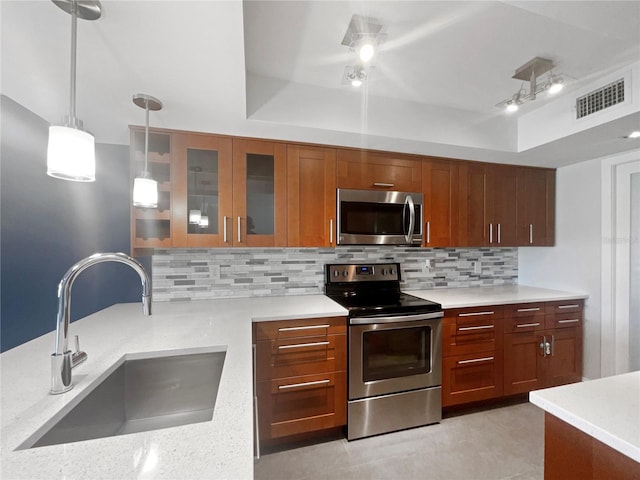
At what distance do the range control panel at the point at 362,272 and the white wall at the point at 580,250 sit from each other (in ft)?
5.60

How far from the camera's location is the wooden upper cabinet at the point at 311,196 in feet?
7.01

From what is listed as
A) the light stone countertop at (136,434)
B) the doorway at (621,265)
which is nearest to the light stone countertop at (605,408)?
the light stone countertop at (136,434)

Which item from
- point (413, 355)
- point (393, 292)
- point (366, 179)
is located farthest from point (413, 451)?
point (366, 179)

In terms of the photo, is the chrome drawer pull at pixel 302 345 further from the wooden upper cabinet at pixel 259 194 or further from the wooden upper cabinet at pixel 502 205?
the wooden upper cabinet at pixel 502 205

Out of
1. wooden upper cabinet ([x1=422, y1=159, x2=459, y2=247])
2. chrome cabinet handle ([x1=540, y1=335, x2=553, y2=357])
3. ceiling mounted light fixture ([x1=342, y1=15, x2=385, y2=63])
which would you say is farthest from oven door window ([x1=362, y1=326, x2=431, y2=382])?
ceiling mounted light fixture ([x1=342, y1=15, x2=385, y2=63])

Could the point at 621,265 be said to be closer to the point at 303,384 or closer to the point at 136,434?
the point at 303,384

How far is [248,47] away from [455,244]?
2278 millimetres

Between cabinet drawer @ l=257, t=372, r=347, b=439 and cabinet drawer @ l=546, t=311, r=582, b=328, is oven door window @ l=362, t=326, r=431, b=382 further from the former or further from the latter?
cabinet drawer @ l=546, t=311, r=582, b=328

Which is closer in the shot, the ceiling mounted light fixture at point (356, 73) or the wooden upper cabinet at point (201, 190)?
the ceiling mounted light fixture at point (356, 73)

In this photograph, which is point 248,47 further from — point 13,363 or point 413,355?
point 413,355

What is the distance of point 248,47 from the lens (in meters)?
1.54

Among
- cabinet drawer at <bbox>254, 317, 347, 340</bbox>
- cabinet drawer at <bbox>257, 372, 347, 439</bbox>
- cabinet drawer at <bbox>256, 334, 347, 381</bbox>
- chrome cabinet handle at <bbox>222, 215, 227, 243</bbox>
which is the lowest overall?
cabinet drawer at <bbox>257, 372, 347, 439</bbox>

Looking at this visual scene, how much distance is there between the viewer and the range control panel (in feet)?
8.05

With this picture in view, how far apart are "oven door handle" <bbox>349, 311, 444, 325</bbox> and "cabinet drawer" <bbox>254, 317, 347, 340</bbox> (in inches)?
3.7
